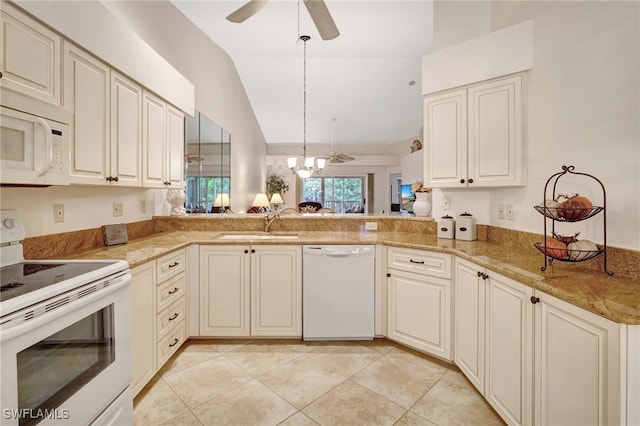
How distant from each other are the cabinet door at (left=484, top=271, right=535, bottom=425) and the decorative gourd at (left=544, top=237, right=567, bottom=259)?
0.74ft

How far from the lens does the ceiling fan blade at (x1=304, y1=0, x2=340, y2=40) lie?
2206 mm

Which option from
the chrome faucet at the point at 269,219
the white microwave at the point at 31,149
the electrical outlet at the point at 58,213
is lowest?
the chrome faucet at the point at 269,219

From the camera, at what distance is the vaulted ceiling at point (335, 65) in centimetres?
363

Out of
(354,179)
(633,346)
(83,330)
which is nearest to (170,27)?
(83,330)

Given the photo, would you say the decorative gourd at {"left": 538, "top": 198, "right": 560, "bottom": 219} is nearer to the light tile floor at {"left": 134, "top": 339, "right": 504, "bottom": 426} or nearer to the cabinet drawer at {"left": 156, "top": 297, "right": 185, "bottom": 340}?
the light tile floor at {"left": 134, "top": 339, "right": 504, "bottom": 426}

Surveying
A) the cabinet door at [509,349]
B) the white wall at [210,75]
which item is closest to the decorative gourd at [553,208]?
the cabinet door at [509,349]

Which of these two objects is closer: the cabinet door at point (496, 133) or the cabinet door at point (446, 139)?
the cabinet door at point (496, 133)

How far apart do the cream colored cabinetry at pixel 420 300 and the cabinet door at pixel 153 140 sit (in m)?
1.94

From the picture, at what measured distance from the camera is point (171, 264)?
2191 mm

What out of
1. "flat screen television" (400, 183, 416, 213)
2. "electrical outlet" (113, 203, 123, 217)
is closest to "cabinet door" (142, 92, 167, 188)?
"electrical outlet" (113, 203, 123, 217)

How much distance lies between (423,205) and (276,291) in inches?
64.0

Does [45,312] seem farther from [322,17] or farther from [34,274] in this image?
[322,17]

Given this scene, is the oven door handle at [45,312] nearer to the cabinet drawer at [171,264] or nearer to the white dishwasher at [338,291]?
the cabinet drawer at [171,264]

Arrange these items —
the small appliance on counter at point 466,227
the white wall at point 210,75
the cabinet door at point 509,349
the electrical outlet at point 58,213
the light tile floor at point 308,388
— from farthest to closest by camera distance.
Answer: the white wall at point 210,75, the small appliance on counter at point 466,227, the electrical outlet at point 58,213, the light tile floor at point 308,388, the cabinet door at point 509,349
